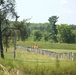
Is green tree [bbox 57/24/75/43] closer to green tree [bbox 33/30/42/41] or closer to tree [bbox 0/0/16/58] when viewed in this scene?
green tree [bbox 33/30/42/41]

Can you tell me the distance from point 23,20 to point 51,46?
72311 mm

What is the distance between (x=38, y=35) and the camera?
6757 inches

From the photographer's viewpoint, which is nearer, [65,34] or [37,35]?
[65,34]

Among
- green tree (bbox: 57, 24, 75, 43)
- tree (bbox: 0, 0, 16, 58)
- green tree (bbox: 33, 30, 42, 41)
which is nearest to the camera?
tree (bbox: 0, 0, 16, 58)

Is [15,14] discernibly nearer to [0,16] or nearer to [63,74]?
[0,16]

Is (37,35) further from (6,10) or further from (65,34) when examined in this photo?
Answer: (6,10)

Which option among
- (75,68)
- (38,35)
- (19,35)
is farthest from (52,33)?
(75,68)

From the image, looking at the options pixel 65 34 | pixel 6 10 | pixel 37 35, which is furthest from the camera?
pixel 37 35

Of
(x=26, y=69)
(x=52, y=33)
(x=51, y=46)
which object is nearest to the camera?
(x=26, y=69)

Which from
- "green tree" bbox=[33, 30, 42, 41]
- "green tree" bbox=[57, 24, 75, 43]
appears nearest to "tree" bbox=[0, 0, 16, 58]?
"green tree" bbox=[57, 24, 75, 43]

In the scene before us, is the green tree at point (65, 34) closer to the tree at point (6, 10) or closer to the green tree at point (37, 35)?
the green tree at point (37, 35)

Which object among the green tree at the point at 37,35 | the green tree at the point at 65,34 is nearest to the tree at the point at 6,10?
the green tree at the point at 65,34

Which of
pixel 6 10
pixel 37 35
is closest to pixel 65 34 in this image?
pixel 37 35

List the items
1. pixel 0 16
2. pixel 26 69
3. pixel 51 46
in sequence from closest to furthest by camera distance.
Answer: pixel 26 69 → pixel 0 16 → pixel 51 46
